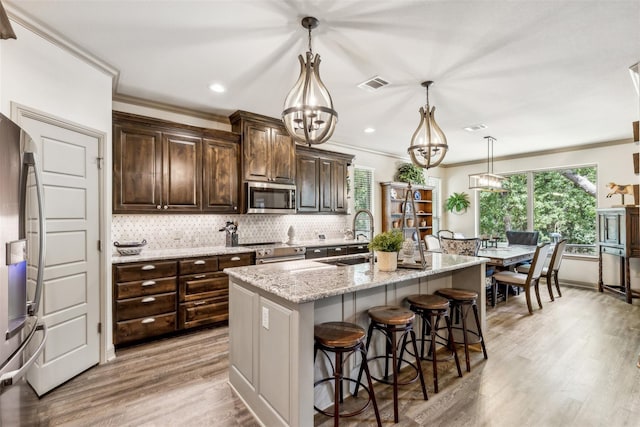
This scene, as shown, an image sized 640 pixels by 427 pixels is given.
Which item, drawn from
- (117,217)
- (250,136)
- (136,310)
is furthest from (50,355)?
(250,136)

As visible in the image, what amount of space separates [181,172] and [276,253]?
5.19 feet

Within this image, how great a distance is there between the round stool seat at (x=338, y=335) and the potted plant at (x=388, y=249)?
576 mm

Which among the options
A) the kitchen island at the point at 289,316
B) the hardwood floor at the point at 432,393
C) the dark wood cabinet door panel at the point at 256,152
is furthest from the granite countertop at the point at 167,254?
the kitchen island at the point at 289,316

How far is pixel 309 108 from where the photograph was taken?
86.4 inches

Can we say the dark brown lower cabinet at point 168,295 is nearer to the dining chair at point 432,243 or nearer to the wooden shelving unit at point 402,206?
the dining chair at point 432,243

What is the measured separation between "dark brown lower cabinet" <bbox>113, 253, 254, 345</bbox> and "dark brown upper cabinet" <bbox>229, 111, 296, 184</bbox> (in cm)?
125

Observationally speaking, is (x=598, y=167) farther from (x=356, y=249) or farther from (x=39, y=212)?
(x=39, y=212)

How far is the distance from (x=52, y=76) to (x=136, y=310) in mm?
2233

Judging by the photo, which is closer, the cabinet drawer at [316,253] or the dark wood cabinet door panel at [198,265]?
the dark wood cabinet door panel at [198,265]

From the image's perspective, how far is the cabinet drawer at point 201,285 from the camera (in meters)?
3.48

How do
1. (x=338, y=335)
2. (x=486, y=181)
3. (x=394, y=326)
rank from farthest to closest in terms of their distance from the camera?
(x=486, y=181)
(x=394, y=326)
(x=338, y=335)

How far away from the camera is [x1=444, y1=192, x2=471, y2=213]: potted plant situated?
776 centimetres

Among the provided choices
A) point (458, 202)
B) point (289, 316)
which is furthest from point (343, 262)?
point (458, 202)

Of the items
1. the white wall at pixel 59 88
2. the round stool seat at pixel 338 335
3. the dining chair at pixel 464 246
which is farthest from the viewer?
the dining chair at pixel 464 246
